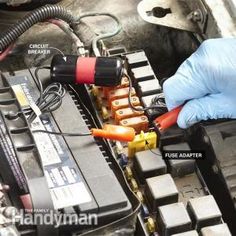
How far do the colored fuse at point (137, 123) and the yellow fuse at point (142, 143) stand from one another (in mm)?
36

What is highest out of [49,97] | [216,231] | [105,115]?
[49,97]

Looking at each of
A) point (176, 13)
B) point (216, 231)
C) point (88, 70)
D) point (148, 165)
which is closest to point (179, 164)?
point (148, 165)

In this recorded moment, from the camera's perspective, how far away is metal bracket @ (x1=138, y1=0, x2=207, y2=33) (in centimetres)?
162

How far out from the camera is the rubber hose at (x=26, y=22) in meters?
1.58

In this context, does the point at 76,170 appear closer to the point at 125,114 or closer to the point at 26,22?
the point at 125,114

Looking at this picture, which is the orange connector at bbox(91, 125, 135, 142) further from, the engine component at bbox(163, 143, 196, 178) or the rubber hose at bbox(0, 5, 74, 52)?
the rubber hose at bbox(0, 5, 74, 52)

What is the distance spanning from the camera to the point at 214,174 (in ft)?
4.70

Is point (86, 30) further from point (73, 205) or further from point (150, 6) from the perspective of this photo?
point (73, 205)

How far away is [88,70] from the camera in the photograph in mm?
1465

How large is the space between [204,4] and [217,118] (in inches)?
12.1

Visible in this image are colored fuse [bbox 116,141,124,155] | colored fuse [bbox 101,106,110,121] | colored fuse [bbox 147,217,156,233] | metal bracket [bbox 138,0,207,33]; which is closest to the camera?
colored fuse [bbox 147,217,156,233]

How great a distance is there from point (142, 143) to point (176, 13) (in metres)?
0.43

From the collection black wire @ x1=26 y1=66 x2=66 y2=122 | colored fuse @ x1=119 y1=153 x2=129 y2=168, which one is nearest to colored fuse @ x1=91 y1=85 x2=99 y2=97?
black wire @ x1=26 y1=66 x2=66 y2=122

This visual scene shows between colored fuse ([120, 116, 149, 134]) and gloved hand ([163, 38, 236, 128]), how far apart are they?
0.07 m
